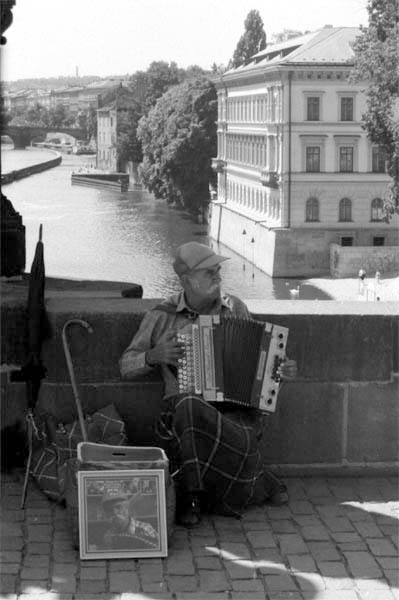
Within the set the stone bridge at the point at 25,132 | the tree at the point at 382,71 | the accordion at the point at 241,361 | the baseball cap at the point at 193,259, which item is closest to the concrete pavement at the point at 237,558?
the accordion at the point at 241,361

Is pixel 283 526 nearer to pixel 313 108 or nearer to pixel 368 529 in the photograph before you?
pixel 368 529

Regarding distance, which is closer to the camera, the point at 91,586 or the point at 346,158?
the point at 91,586

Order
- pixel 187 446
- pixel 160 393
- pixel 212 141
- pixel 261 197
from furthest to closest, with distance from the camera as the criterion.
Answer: pixel 212 141 → pixel 261 197 → pixel 160 393 → pixel 187 446

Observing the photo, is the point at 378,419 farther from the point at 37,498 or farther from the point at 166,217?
the point at 166,217

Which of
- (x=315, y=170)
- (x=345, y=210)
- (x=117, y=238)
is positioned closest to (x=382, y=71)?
(x=345, y=210)

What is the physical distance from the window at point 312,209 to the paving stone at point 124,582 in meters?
53.8

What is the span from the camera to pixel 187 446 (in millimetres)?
4344

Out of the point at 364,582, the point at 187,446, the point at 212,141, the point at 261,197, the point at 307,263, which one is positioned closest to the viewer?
the point at 364,582

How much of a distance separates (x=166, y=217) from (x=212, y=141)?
4.91 m

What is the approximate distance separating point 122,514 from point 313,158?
55666mm

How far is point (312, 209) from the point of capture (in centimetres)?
5781

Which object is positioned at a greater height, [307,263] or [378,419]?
[378,419]

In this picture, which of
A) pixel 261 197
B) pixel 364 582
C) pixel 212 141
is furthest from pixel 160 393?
pixel 212 141

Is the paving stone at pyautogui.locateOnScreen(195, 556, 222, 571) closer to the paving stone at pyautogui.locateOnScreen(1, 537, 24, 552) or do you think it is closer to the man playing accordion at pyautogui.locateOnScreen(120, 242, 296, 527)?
the man playing accordion at pyautogui.locateOnScreen(120, 242, 296, 527)
